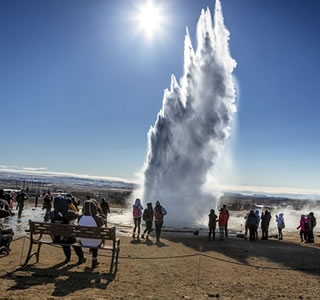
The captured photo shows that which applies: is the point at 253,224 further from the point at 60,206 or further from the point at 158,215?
the point at 60,206

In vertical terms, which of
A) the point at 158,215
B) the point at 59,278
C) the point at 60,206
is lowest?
the point at 59,278

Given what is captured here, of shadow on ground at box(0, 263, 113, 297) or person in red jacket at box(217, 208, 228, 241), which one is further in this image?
person in red jacket at box(217, 208, 228, 241)

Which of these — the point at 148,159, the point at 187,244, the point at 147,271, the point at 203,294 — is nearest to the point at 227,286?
the point at 203,294

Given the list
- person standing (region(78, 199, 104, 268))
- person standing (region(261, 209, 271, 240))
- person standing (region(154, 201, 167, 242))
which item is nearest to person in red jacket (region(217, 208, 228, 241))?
person standing (region(261, 209, 271, 240))

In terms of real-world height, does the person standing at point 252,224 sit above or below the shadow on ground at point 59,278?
above

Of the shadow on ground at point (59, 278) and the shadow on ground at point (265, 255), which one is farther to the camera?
the shadow on ground at point (265, 255)

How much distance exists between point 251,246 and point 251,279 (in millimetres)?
7628

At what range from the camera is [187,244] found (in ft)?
53.3

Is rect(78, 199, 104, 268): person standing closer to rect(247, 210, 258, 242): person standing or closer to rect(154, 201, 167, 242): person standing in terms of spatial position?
rect(154, 201, 167, 242): person standing

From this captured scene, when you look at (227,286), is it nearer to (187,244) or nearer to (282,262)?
(282,262)

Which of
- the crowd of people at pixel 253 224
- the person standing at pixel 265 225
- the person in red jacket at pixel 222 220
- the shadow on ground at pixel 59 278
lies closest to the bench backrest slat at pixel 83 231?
the shadow on ground at pixel 59 278

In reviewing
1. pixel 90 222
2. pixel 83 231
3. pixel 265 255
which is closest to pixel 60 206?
pixel 90 222

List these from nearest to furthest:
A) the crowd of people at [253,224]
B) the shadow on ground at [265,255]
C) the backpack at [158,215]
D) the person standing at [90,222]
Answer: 1. the person standing at [90,222]
2. the shadow on ground at [265,255]
3. the backpack at [158,215]
4. the crowd of people at [253,224]

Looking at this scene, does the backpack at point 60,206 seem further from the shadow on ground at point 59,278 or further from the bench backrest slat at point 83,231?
the shadow on ground at point 59,278
